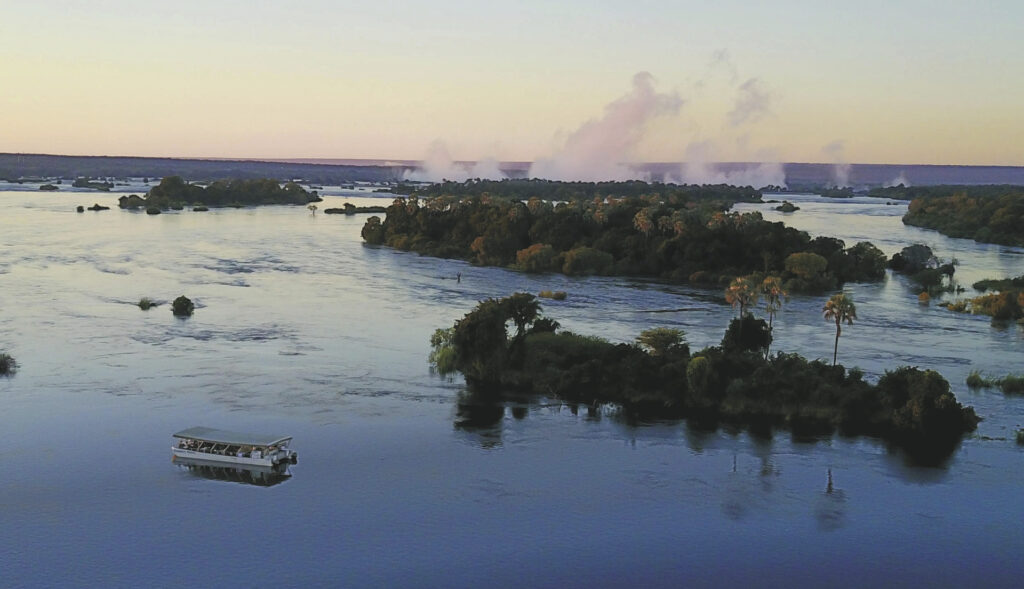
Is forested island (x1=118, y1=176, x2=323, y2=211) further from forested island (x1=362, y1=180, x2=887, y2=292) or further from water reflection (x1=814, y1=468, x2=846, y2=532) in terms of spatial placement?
water reflection (x1=814, y1=468, x2=846, y2=532)

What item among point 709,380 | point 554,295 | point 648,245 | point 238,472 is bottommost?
point 238,472

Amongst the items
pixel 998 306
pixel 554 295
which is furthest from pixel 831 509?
pixel 554 295

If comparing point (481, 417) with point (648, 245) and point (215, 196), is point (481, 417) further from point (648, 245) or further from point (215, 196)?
point (215, 196)

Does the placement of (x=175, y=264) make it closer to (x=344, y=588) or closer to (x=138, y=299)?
(x=138, y=299)

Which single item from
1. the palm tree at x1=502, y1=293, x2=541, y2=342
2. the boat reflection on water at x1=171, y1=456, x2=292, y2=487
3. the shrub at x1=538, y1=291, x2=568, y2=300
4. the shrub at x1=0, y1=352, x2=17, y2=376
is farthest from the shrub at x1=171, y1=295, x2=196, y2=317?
the boat reflection on water at x1=171, y1=456, x2=292, y2=487

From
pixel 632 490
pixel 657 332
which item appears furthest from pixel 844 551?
pixel 657 332

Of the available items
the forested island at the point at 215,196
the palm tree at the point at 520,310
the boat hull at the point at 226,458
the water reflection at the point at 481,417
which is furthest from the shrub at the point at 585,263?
the forested island at the point at 215,196

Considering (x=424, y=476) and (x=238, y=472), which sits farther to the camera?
(x=238, y=472)
